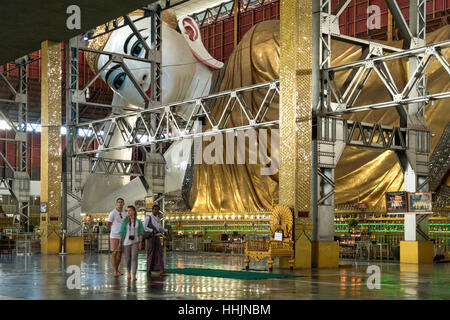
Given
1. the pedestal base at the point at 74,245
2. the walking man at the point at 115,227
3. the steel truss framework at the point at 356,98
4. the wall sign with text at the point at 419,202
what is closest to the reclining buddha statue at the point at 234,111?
the steel truss framework at the point at 356,98

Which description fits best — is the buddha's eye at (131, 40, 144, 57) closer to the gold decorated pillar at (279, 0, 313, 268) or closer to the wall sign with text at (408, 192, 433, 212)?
the gold decorated pillar at (279, 0, 313, 268)

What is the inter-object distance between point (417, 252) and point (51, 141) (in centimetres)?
1185

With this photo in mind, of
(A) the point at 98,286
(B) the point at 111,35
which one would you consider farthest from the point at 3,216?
(A) the point at 98,286

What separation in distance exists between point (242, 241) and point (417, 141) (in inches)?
323

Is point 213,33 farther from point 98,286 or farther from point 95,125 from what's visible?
point 98,286

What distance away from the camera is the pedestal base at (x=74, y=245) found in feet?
69.5

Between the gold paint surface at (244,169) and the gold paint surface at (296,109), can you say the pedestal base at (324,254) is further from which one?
the gold paint surface at (244,169)

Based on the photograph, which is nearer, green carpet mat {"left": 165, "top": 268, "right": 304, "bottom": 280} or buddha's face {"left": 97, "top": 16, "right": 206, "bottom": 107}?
green carpet mat {"left": 165, "top": 268, "right": 304, "bottom": 280}

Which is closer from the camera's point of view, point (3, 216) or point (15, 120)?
point (3, 216)

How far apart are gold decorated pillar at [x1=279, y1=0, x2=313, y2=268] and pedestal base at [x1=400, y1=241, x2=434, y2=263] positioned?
328cm

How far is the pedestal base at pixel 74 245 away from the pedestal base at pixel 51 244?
28 cm

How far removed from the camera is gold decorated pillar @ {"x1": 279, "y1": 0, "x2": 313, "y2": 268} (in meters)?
13.5

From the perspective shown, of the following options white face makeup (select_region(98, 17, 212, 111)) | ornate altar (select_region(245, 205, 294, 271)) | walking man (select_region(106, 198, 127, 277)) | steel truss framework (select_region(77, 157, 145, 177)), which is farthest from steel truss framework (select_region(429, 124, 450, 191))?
white face makeup (select_region(98, 17, 212, 111))

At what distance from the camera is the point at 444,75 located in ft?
68.5
